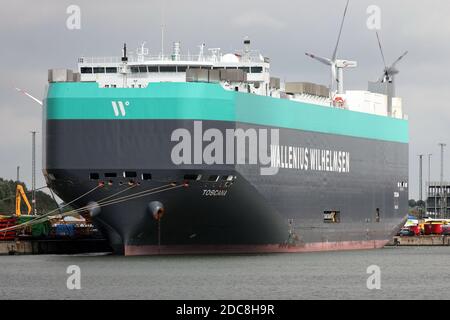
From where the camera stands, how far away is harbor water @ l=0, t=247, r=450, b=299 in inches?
1959

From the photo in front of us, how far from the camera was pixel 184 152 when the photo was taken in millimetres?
62000

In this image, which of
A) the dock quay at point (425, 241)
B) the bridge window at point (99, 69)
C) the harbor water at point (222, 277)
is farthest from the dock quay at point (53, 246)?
the dock quay at point (425, 241)

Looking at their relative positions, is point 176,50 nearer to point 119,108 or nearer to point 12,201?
Result: point 119,108

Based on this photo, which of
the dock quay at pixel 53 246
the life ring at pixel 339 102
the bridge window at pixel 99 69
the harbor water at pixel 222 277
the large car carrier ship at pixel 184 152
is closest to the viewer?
the harbor water at pixel 222 277

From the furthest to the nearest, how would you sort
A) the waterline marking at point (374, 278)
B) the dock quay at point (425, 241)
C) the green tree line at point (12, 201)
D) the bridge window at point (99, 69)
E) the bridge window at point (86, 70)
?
the green tree line at point (12, 201)
the dock quay at point (425, 241)
the bridge window at point (86, 70)
the bridge window at point (99, 69)
the waterline marking at point (374, 278)

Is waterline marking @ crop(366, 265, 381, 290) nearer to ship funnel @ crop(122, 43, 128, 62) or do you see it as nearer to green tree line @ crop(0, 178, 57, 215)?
ship funnel @ crop(122, 43, 128, 62)

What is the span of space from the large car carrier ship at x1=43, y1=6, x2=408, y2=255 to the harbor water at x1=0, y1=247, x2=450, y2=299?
4.38ft

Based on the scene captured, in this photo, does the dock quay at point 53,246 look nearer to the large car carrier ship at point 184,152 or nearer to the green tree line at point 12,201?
the large car carrier ship at point 184,152

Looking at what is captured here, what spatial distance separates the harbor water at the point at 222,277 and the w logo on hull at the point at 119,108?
5645mm

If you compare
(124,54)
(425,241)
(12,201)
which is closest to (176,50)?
(124,54)

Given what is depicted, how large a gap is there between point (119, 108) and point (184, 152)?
3.05 metres

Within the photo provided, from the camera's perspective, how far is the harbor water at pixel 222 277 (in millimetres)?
49750

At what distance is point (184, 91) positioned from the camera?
205ft
